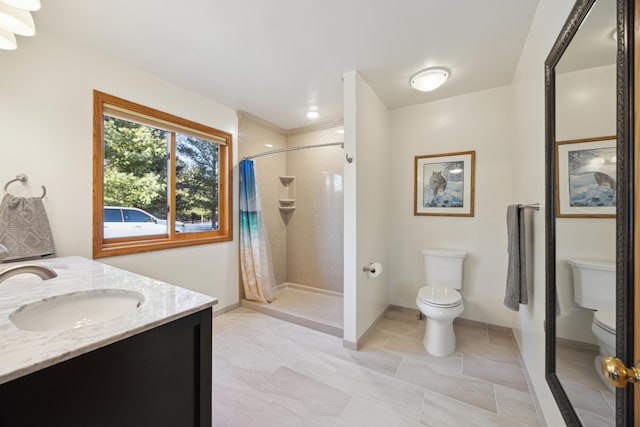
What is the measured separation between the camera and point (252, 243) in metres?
2.98

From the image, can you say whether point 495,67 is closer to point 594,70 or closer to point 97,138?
point 594,70

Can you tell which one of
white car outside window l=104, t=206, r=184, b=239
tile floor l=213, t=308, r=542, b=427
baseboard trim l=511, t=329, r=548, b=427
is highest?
white car outside window l=104, t=206, r=184, b=239

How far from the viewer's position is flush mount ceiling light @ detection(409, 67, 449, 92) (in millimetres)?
2064

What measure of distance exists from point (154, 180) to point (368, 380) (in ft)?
8.33

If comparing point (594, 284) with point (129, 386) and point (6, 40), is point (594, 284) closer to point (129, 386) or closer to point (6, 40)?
point (129, 386)

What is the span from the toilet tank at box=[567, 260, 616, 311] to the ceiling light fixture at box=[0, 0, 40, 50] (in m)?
2.32

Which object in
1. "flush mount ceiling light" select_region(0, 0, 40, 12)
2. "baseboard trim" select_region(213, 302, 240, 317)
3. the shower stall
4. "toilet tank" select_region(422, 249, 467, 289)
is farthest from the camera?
the shower stall

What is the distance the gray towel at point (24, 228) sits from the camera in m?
1.47

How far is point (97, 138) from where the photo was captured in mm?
1898

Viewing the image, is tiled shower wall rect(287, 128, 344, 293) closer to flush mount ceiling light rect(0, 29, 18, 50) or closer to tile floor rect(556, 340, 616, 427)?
tile floor rect(556, 340, 616, 427)

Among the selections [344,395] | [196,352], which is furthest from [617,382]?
[344,395]

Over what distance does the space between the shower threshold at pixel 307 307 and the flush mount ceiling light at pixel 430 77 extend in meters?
2.34

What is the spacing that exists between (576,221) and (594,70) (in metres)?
0.52

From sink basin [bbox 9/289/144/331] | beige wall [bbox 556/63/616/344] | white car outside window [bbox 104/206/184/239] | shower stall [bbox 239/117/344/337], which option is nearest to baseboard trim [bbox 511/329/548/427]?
beige wall [bbox 556/63/616/344]
